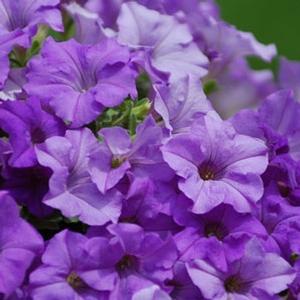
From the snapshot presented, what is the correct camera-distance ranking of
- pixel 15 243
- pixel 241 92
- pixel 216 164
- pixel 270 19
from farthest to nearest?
pixel 270 19, pixel 241 92, pixel 216 164, pixel 15 243

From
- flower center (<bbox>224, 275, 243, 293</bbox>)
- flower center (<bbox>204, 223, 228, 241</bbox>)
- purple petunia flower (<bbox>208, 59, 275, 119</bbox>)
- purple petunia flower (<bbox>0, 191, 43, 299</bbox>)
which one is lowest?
purple petunia flower (<bbox>208, 59, 275, 119</bbox>)

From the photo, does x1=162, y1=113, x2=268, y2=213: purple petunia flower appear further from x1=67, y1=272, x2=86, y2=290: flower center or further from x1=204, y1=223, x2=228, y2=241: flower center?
x1=67, y1=272, x2=86, y2=290: flower center

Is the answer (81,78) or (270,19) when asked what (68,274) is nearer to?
(81,78)

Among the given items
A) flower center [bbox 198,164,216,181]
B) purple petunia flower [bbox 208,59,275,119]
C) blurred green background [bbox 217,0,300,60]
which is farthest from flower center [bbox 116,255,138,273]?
blurred green background [bbox 217,0,300,60]

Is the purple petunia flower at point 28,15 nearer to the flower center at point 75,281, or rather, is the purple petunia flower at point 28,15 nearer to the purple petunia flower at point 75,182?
the purple petunia flower at point 75,182

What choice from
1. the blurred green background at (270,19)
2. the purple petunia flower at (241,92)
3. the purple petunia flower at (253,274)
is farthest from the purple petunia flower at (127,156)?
the blurred green background at (270,19)

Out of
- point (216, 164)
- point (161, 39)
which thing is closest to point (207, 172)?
point (216, 164)
